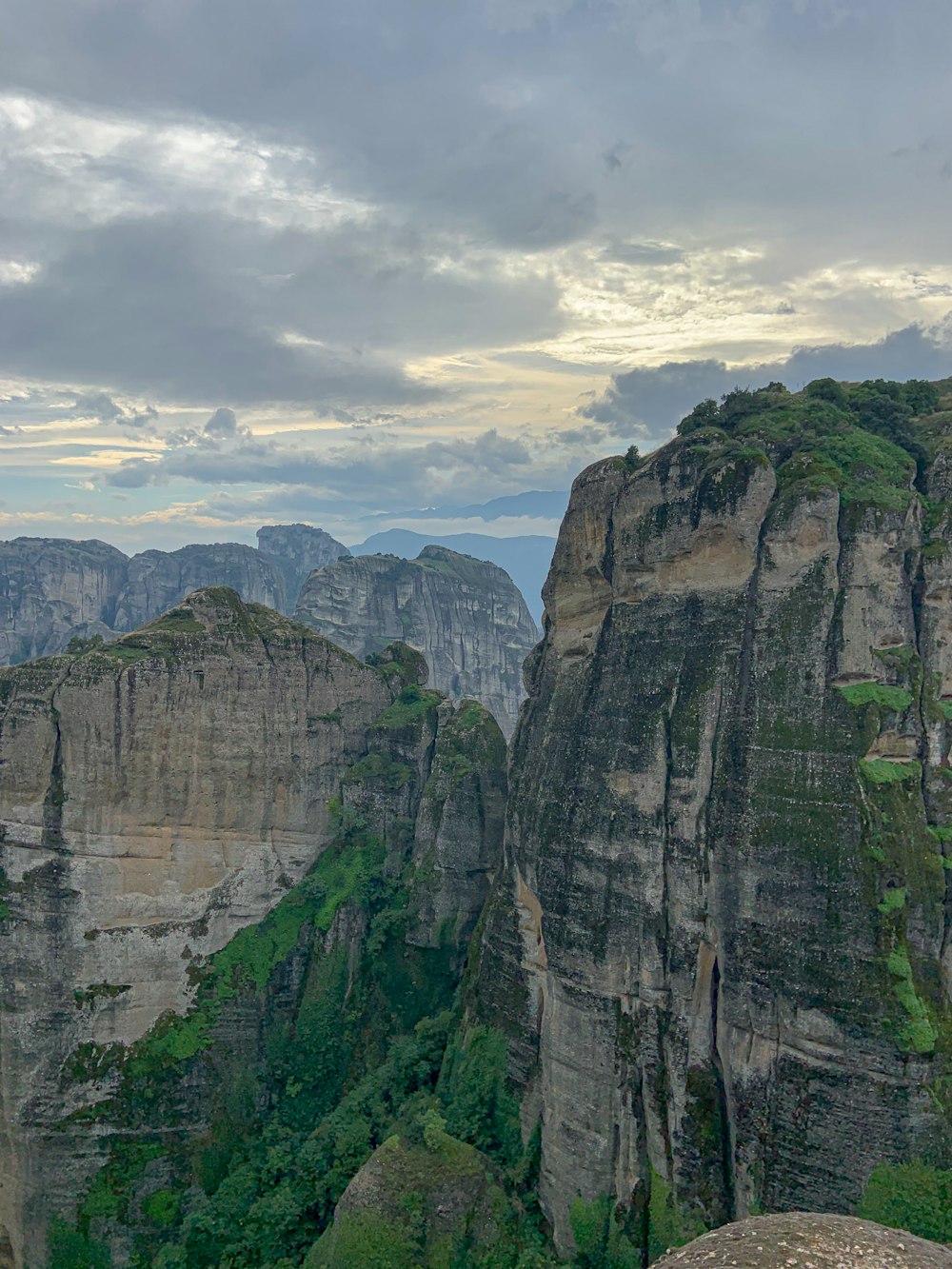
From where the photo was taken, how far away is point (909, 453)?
23688mm

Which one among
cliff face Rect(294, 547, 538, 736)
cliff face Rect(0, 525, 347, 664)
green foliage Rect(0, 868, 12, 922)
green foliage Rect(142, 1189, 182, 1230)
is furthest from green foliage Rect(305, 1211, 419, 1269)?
cliff face Rect(0, 525, 347, 664)

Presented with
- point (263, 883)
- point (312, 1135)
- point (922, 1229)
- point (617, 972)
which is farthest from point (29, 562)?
point (922, 1229)

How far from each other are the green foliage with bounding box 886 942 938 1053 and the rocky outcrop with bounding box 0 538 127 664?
333ft

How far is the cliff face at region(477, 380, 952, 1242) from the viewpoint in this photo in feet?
61.6

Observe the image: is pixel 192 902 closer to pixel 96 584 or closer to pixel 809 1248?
pixel 809 1248

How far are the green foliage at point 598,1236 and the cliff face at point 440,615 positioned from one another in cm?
6844

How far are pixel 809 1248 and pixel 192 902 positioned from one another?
24537mm

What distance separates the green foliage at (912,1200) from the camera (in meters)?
17.3

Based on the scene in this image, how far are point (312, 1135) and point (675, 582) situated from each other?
19536 mm

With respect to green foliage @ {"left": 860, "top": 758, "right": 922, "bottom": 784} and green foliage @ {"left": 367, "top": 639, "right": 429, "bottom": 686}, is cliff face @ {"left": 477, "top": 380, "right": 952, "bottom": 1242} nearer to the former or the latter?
green foliage @ {"left": 860, "top": 758, "right": 922, "bottom": 784}

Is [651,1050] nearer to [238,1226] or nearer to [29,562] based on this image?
[238,1226]

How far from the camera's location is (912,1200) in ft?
57.9

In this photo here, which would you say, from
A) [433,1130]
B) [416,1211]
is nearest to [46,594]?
[433,1130]

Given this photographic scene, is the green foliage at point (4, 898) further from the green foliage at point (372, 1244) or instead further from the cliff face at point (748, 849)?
the cliff face at point (748, 849)
